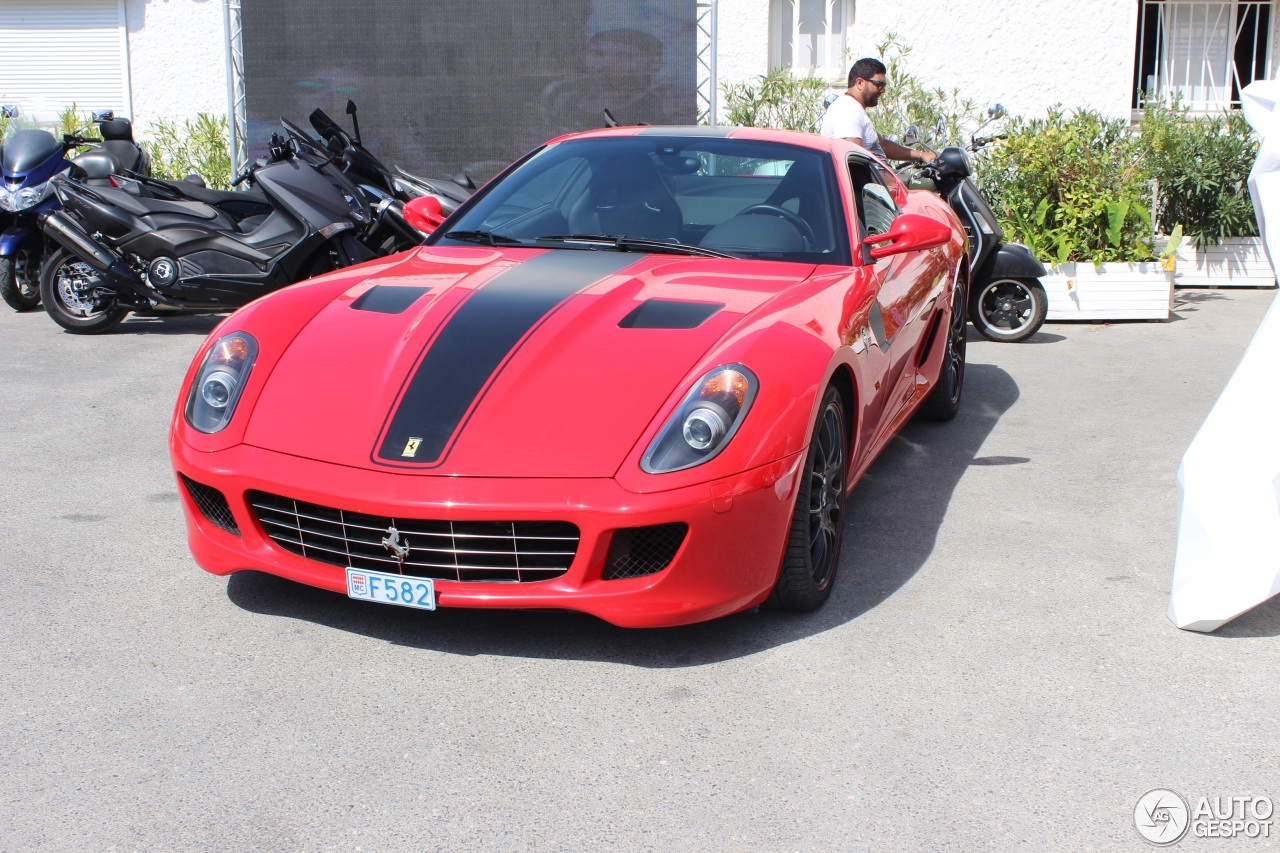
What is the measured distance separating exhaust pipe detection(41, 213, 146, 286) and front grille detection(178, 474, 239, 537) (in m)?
4.98

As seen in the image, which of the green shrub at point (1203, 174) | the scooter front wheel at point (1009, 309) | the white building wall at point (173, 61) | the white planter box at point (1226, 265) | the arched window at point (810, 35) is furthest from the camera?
the white building wall at point (173, 61)

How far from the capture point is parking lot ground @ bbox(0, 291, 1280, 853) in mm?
2604

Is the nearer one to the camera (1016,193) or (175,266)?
(175,266)

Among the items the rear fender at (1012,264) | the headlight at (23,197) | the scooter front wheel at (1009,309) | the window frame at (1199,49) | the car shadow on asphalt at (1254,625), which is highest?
the window frame at (1199,49)

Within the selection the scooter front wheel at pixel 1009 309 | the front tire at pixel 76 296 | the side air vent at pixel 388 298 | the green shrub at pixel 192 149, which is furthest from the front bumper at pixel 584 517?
the green shrub at pixel 192 149

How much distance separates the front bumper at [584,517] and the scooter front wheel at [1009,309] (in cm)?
536

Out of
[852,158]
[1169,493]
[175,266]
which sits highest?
[852,158]

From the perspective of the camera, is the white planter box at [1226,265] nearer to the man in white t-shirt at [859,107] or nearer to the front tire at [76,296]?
the man in white t-shirt at [859,107]

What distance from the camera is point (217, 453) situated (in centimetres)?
338

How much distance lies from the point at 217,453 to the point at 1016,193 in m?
7.15

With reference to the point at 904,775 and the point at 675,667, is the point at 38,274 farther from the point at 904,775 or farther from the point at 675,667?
the point at 904,775

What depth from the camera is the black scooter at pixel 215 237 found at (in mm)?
7891

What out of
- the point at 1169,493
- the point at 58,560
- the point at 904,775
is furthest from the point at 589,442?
the point at 1169,493

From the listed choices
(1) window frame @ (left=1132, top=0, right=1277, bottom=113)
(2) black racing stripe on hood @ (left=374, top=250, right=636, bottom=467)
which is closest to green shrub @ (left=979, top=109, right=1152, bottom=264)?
(1) window frame @ (left=1132, top=0, right=1277, bottom=113)
